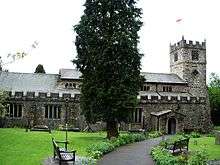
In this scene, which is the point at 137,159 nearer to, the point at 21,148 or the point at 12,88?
the point at 21,148

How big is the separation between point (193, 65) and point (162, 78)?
558 cm

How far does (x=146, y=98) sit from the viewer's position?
5412 cm

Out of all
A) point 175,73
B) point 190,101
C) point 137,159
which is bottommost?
point 137,159

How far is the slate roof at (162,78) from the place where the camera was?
60625 millimetres

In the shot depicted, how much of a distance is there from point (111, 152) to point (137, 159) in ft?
11.9

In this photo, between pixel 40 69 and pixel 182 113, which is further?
pixel 40 69

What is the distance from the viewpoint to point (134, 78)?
37406 mm

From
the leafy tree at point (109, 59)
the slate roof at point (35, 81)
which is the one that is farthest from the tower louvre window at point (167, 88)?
the leafy tree at point (109, 59)

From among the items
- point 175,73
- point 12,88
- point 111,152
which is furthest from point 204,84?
point 111,152

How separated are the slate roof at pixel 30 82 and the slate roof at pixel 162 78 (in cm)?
1116

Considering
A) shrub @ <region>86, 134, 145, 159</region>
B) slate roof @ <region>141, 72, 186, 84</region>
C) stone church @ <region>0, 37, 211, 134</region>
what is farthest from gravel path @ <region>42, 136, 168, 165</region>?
slate roof @ <region>141, 72, 186, 84</region>

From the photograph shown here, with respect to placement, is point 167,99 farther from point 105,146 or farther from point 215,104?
point 105,146

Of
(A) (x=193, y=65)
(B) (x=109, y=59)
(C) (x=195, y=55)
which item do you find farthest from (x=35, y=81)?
(C) (x=195, y=55)

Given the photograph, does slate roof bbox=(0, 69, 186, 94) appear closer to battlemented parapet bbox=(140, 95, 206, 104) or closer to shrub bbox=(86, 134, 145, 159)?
battlemented parapet bbox=(140, 95, 206, 104)
